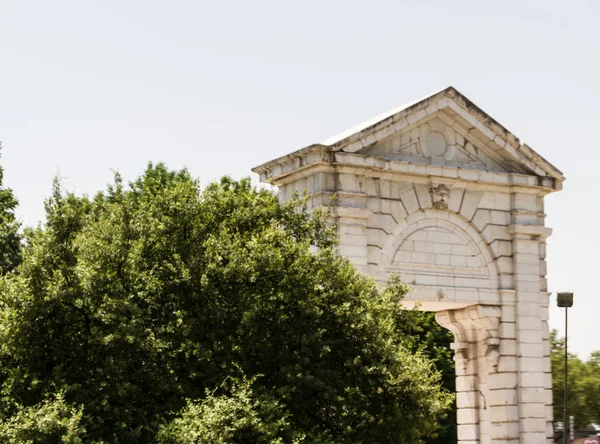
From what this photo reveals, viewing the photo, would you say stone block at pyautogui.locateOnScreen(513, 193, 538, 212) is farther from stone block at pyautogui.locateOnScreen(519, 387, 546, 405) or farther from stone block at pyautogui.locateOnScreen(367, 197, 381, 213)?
stone block at pyautogui.locateOnScreen(519, 387, 546, 405)

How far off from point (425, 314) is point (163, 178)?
11936mm

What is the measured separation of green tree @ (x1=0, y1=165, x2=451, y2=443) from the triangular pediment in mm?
6998

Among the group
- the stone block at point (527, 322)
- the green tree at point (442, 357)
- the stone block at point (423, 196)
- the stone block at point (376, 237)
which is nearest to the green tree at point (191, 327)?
the stone block at point (376, 237)

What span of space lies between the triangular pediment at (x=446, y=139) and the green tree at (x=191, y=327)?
6998 millimetres

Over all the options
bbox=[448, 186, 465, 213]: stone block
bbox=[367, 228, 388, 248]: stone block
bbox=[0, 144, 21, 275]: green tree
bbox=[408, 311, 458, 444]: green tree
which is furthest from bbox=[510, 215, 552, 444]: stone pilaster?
bbox=[0, 144, 21, 275]: green tree

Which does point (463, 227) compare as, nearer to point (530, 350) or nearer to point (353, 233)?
point (353, 233)

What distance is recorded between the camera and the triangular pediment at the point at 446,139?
3125cm

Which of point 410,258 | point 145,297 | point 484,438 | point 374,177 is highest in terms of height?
point 374,177

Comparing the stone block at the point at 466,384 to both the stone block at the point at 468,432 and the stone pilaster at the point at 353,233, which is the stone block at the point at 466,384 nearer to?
the stone block at the point at 468,432

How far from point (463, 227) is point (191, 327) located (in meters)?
12.4

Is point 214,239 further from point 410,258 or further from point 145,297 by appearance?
point 410,258

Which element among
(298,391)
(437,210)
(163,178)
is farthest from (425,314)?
(298,391)

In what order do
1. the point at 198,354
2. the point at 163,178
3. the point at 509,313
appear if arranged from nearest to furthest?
the point at 198,354
the point at 509,313
the point at 163,178

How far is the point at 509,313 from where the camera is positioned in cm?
3328
